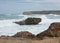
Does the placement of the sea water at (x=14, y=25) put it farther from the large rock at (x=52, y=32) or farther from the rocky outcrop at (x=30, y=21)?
the large rock at (x=52, y=32)

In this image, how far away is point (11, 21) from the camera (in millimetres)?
4047

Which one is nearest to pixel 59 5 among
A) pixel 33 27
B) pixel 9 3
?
pixel 33 27

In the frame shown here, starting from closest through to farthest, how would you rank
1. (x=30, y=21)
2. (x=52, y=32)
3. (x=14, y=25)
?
(x=52, y=32), (x=14, y=25), (x=30, y=21)

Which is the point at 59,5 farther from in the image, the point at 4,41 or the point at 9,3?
the point at 4,41

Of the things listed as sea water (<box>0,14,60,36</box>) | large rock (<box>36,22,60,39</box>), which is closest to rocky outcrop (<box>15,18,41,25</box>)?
sea water (<box>0,14,60,36</box>)

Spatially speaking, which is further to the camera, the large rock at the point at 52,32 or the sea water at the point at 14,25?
the sea water at the point at 14,25

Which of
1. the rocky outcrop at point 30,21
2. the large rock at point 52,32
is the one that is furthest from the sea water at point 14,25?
the large rock at point 52,32

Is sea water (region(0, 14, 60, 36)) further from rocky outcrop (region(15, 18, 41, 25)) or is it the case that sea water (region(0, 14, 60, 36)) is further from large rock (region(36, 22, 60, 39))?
large rock (region(36, 22, 60, 39))

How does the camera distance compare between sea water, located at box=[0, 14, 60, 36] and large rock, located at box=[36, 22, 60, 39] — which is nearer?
large rock, located at box=[36, 22, 60, 39]

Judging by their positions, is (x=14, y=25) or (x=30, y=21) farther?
(x=30, y=21)

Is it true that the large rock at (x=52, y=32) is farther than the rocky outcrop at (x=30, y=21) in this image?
No

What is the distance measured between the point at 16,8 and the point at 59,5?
0.93 meters

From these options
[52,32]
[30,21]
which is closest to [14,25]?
[30,21]

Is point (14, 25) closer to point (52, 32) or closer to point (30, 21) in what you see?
point (30, 21)
